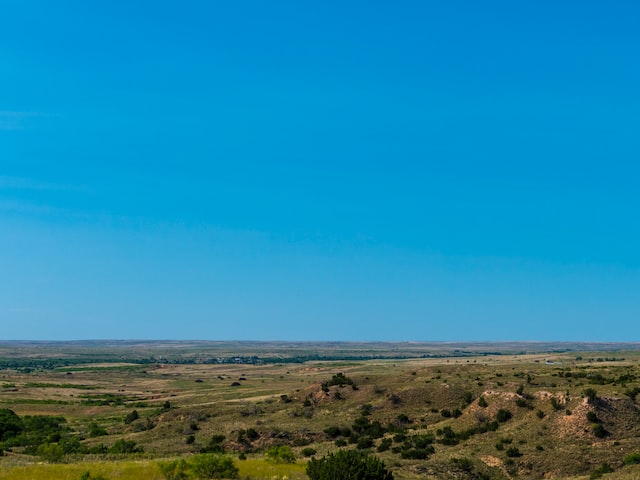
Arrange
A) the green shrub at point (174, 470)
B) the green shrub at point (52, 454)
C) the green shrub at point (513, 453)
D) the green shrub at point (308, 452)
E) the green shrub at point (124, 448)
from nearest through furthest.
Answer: the green shrub at point (174, 470) < the green shrub at point (52, 454) < the green shrub at point (513, 453) < the green shrub at point (308, 452) < the green shrub at point (124, 448)

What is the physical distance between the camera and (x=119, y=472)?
28.0 metres

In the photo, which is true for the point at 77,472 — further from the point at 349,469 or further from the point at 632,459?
the point at 632,459

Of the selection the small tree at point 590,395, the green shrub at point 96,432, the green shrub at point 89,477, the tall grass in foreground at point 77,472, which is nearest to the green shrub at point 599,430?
the small tree at point 590,395

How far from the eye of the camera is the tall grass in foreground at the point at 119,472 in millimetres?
27078

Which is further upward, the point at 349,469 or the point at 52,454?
the point at 349,469

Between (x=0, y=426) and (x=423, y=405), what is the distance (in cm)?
5126

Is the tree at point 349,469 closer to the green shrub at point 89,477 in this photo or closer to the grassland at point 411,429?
the grassland at point 411,429

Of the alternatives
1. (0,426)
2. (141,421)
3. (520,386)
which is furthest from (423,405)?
(0,426)

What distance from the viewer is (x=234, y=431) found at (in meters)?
64.4

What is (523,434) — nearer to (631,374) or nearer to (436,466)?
(436,466)

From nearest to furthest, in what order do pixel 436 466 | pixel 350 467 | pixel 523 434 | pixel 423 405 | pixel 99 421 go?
pixel 350 467 < pixel 436 466 < pixel 523 434 < pixel 423 405 < pixel 99 421

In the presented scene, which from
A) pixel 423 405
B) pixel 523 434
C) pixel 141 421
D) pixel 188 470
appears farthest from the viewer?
pixel 141 421

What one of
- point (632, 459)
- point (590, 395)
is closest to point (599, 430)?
point (590, 395)

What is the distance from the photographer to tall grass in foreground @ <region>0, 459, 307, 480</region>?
2708 centimetres
